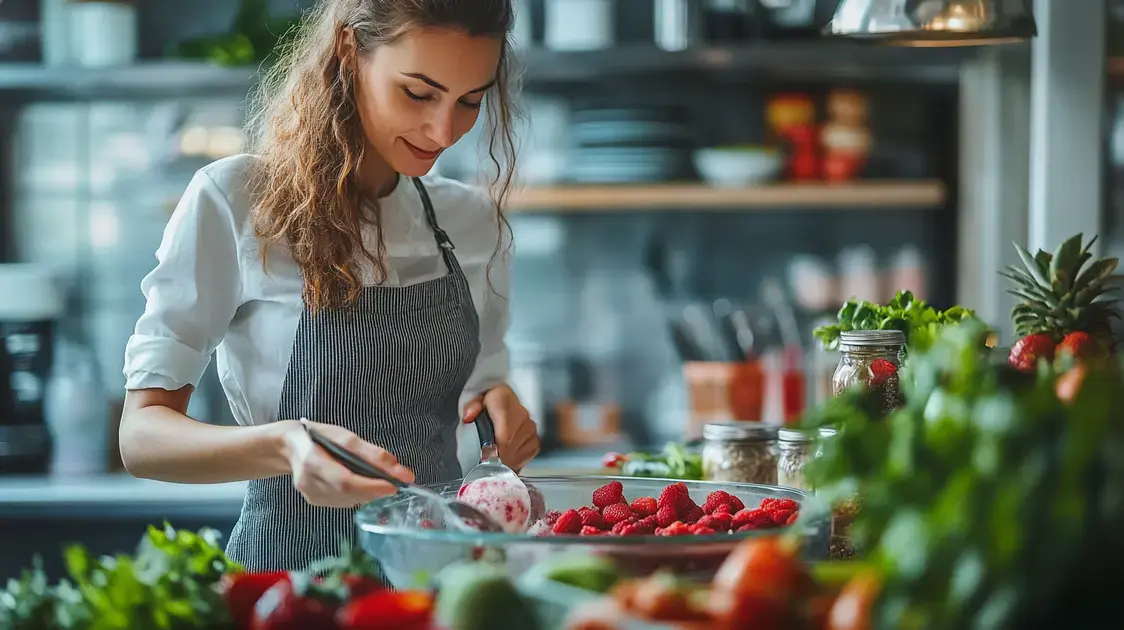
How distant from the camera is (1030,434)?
2.53ft

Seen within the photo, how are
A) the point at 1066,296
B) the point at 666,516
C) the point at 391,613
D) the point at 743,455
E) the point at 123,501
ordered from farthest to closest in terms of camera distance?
the point at 123,501 → the point at 743,455 → the point at 1066,296 → the point at 666,516 → the point at 391,613

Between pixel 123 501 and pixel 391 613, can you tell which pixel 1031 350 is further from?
pixel 123 501

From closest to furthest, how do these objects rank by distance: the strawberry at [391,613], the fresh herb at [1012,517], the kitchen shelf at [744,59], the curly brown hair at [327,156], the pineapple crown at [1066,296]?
the fresh herb at [1012,517], the strawberry at [391,613], the pineapple crown at [1066,296], the curly brown hair at [327,156], the kitchen shelf at [744,59]

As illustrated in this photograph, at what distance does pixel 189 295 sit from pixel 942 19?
1.10 metres

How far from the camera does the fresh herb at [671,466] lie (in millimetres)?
2002

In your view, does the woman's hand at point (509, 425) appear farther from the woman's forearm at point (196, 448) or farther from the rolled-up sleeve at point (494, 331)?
the woman's forearm at point (196, 448)

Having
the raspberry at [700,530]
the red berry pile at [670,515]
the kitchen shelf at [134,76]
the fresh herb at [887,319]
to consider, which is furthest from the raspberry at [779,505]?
the kitchen shelf at [134,76]

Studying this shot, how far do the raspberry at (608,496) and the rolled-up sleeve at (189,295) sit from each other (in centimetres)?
56

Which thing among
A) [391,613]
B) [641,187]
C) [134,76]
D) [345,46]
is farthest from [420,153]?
[134,76]

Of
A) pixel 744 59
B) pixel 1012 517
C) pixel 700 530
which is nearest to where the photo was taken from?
pixel 1012 517

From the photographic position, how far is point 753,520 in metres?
1.21

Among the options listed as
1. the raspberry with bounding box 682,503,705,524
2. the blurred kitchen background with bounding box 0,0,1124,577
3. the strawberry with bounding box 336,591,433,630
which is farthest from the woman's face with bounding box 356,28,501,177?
the blurred kitchen background with bounding box 0,0,1124,577

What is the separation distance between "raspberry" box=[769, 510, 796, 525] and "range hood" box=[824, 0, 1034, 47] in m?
0.82

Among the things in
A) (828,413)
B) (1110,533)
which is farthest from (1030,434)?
(828,413)
